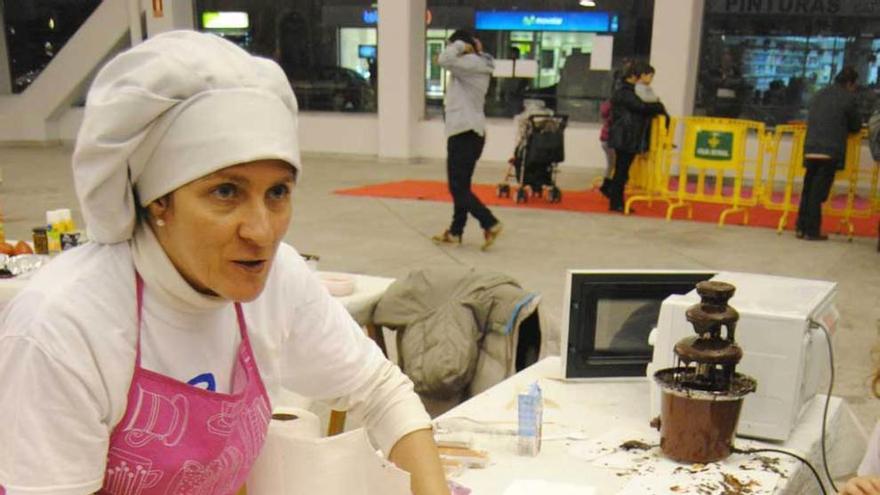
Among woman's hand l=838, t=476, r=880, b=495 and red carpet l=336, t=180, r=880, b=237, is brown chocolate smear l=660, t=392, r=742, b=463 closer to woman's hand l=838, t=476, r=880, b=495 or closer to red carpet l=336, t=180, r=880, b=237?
woman's hand l=838, t=476, r=880, b=495

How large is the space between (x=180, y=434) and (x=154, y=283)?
224mm

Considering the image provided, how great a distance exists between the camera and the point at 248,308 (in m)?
1.32

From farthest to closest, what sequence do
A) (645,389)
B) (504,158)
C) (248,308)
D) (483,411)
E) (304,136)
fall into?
1. (304,136)
2. (504,158)
3. (645,389)
4. (483,411)
5. (248,308)

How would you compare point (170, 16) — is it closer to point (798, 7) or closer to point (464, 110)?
point (464, 110)

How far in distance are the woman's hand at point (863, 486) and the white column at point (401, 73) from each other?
1051cm

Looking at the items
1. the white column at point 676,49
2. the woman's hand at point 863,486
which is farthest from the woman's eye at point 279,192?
the white column at point 676,49

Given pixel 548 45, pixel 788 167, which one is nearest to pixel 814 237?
pixel 788 167

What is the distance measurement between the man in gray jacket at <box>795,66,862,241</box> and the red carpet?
0.80 m

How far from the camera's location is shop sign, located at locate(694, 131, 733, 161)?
27.0ft

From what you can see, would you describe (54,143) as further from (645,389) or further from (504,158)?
(645,389)

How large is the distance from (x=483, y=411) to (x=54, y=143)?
14.3 meters

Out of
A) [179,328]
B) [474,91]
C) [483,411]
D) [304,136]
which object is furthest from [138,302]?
[304,136]

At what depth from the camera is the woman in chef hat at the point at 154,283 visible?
40.4 inches

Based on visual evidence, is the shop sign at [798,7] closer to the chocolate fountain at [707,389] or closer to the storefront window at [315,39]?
the storefront window at [315,39]
